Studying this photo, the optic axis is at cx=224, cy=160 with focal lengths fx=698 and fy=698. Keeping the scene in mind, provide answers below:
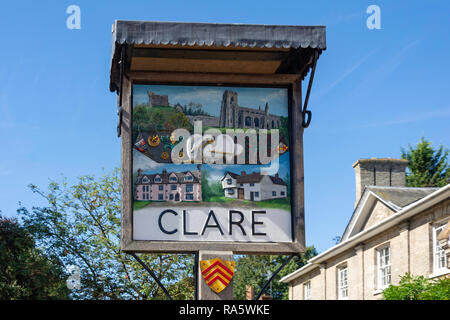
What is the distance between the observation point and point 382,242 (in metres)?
28.4

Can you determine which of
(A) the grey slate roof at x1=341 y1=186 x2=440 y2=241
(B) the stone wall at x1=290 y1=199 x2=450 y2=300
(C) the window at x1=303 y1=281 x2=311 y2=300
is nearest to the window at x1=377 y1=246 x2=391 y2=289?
(B) the stone wall at x1=290 y1=199 x2=450 y2=300

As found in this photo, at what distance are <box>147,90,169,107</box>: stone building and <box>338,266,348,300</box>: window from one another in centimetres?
2657

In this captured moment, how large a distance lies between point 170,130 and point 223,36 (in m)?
1.30

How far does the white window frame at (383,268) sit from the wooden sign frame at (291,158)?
20.9 metres

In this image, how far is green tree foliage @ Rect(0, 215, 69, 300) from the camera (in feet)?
106

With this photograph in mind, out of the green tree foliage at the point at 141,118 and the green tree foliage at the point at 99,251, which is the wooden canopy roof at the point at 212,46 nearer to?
the green tree foliage at the point at 141,118

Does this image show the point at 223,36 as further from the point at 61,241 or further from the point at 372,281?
the point at 61,241

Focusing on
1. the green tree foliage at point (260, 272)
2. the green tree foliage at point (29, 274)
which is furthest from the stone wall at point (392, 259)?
the green tree foliage at point (260, 272)

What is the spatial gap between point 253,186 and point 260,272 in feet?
208

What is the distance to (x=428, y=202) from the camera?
23.4 meters

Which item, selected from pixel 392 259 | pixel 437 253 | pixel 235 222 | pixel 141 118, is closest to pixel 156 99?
pixel 141 118

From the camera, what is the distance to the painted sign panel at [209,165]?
27.0 feet

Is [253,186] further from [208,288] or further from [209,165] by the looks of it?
[208,288]
